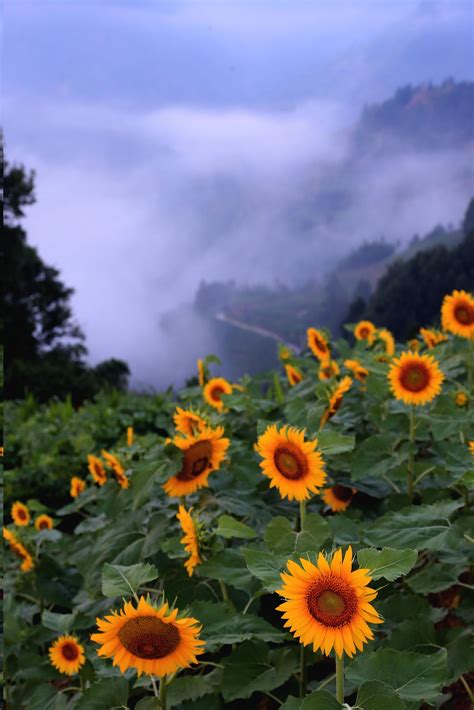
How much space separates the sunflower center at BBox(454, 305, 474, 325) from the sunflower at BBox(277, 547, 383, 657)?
1.66m

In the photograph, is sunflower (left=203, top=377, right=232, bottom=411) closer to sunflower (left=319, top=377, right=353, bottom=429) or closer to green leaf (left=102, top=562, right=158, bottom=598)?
sunflower (left=319, top=377, right=353, bottom=429)

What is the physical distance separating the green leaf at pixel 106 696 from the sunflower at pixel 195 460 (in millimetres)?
446

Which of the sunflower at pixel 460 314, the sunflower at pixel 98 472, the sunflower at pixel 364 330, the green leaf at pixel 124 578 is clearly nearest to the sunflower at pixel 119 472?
the sunflower at pixel 98 472

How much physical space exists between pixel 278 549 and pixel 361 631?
441mm

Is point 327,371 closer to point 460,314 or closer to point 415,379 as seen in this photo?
point 460,314

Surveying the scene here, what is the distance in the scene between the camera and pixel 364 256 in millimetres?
16453

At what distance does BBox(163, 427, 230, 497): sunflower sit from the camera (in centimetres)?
167

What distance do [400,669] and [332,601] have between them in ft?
0.87

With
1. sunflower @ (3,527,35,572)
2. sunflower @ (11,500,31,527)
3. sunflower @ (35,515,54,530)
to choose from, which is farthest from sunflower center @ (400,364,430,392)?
sunflower @ (11,500,31,527)

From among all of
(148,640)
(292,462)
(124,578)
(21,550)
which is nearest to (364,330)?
(21,550)

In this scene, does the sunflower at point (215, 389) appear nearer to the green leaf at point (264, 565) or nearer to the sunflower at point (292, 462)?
the sunflower at point (292, 462)

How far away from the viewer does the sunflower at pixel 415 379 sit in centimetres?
192

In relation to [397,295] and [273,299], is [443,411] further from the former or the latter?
[273,299]

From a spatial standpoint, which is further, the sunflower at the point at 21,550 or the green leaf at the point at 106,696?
the sunflower at the point at 21,550
